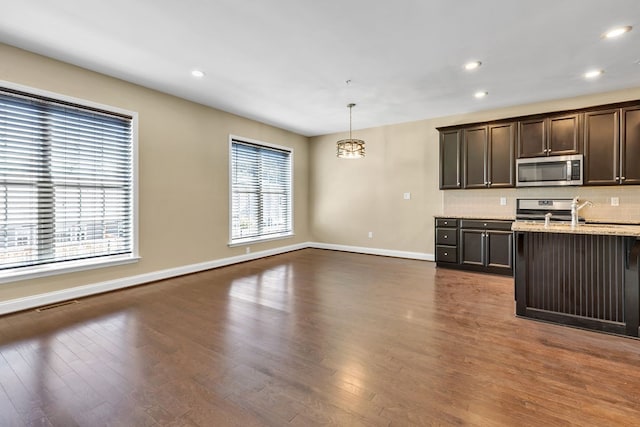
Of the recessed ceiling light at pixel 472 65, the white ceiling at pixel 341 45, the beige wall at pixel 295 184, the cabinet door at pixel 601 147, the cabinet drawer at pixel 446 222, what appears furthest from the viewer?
the cabinet drawer at pixel 446 222

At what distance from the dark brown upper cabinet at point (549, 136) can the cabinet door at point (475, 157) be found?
0.51m

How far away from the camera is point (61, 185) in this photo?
352cm

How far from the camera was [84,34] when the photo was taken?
2906 millimetres

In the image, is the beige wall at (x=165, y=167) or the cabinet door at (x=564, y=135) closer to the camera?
the beige wall at (x=165, y=167)

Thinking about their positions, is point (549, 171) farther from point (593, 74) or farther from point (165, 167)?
point (165, 167)

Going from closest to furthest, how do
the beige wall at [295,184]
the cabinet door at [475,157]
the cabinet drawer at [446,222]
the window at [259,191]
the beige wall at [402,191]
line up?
the beige wall at [295,184] → the beige wall at [402,191] → the cabinet door at [475,157] → the cabinet drawer at [446,222] → the window at [259,191]

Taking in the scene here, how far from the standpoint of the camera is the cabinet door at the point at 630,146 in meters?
3.99

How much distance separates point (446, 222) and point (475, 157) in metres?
1.19

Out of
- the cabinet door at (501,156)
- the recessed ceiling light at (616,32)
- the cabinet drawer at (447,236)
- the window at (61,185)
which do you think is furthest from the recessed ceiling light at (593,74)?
the window at (61,185)

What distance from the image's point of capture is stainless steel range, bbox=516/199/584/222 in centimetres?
454

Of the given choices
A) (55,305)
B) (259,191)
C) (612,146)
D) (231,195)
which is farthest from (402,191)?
(55,305)

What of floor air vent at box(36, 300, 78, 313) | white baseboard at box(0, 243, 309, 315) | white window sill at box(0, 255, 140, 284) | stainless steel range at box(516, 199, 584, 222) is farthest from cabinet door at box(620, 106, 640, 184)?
floor air vent at box(36, 300, 78, 313)

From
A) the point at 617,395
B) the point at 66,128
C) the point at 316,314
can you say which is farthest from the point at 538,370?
the point at 66,128

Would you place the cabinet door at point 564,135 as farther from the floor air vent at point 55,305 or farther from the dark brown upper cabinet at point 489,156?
the floor air vent at point 55,305
